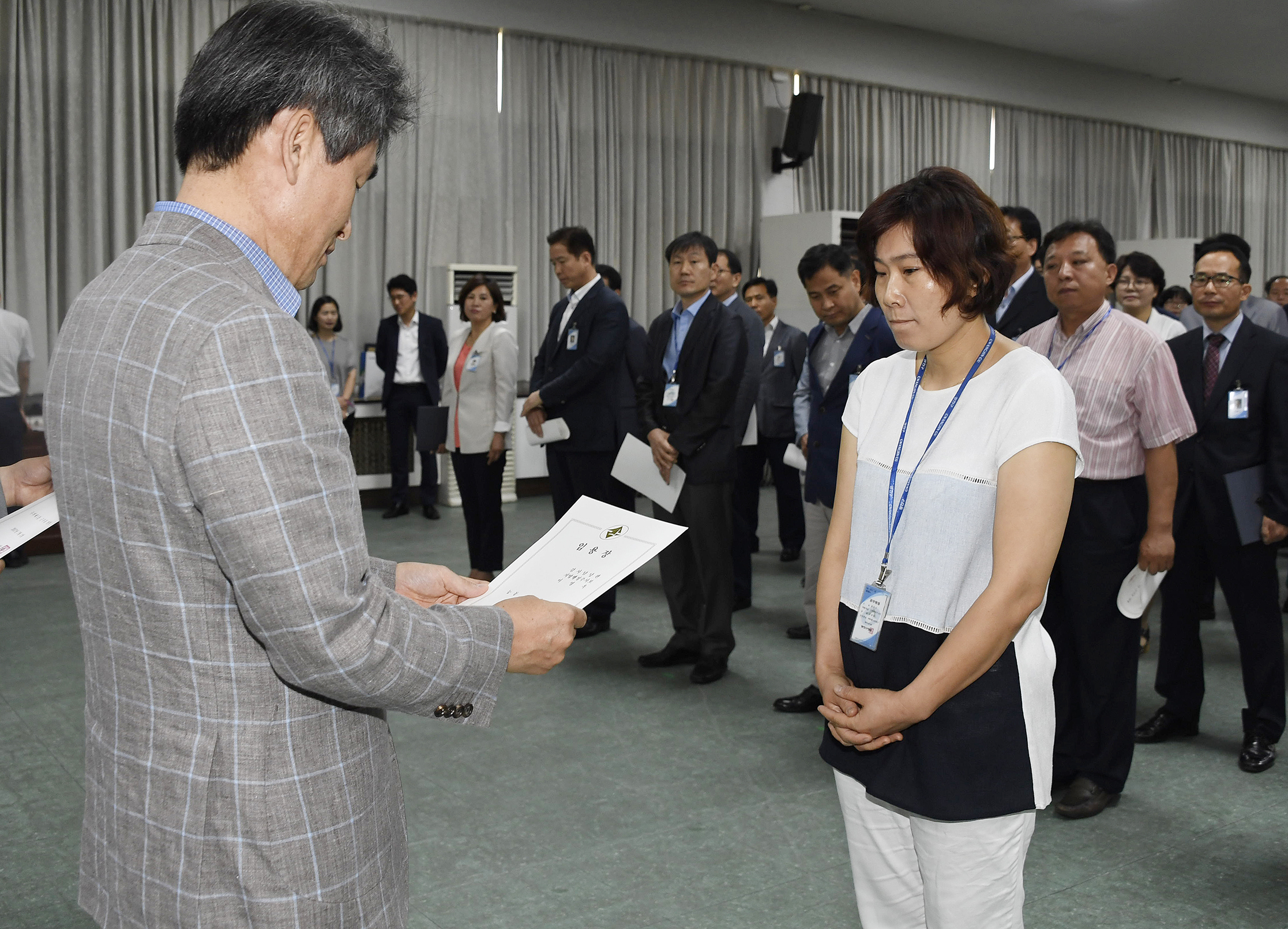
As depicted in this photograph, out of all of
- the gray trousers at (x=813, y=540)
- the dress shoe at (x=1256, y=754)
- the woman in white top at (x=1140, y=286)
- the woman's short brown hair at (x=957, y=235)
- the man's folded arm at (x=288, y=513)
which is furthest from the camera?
the woman in white top at (x=1140, y=286)

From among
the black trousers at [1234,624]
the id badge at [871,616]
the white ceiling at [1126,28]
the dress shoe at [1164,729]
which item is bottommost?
the dress shoe at [1164,729]

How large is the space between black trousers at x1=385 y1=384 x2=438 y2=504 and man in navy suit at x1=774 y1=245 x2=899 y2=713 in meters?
4.46

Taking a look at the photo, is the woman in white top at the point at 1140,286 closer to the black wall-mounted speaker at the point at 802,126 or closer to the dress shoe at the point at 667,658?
the dress shoe at the point at 667,658

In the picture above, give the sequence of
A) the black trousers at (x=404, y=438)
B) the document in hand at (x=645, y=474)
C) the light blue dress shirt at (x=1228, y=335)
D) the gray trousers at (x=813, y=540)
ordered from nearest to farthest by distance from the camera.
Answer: the light blue dress shirt at (x=1228, y=335), the gray trousers at (x=813, y=540), the document in hand at (x=645, y=474), the black trousers at (x=404, y=438)

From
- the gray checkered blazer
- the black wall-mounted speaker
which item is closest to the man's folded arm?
the gray checkered blazer

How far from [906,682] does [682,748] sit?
1.97 metres

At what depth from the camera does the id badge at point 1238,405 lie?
3.36m

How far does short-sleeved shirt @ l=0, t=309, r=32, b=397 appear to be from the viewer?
568 centimetres

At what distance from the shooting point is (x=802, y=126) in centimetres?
958

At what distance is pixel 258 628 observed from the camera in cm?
93

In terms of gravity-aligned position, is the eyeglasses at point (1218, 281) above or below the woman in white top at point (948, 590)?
above

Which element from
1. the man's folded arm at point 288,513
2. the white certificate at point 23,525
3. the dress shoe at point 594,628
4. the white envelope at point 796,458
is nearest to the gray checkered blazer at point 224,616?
the man's folded arm at point 288,513

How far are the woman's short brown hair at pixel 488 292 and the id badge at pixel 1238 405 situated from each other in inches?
137

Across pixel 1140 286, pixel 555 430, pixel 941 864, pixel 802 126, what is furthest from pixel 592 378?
pixel 802 126
